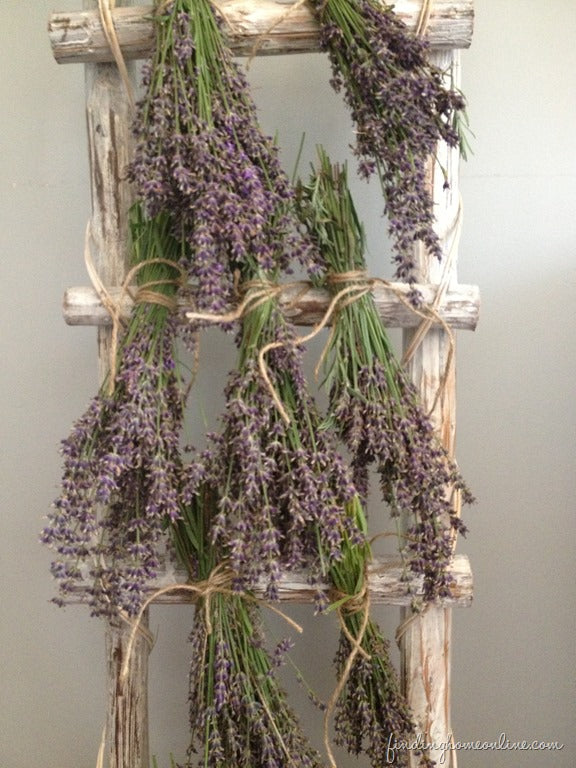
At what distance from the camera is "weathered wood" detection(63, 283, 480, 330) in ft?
3.96

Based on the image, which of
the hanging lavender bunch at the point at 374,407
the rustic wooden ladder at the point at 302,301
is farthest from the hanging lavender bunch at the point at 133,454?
the hanging lavender bunch at the point at 374,407

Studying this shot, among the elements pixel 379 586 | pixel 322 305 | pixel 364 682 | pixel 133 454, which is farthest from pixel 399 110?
pixel 364 682

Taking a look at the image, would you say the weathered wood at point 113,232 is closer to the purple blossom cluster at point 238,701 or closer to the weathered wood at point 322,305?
the weathered wood at point 322,305

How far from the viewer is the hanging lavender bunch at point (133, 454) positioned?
105 cm

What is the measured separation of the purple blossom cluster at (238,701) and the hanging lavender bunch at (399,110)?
1.78 ft

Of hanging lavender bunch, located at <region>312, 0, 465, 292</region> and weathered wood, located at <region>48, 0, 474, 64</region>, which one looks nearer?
hanging lavender bunch, located at <region>312, 0, 465, 292</region>

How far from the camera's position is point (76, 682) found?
157 centimetres

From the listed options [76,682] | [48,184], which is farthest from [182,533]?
[48,184]

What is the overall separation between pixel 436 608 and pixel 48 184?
0.97 m

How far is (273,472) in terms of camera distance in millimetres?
1098

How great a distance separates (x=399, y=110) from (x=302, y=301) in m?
0.30

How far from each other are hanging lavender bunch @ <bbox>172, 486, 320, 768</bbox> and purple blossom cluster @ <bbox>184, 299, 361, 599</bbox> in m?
0.09

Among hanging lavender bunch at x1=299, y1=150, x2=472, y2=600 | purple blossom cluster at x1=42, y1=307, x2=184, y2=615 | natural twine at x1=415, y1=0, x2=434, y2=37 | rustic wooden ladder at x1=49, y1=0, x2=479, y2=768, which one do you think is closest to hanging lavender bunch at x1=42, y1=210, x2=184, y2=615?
purple blossom cluster at x1=42, y1=307, x2=184, y2=615

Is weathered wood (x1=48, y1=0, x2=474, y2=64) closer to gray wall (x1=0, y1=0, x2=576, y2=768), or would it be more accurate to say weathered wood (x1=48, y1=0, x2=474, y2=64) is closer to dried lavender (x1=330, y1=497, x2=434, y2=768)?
gray wall (x1=0, y1=0, x2=576, y2=768)
